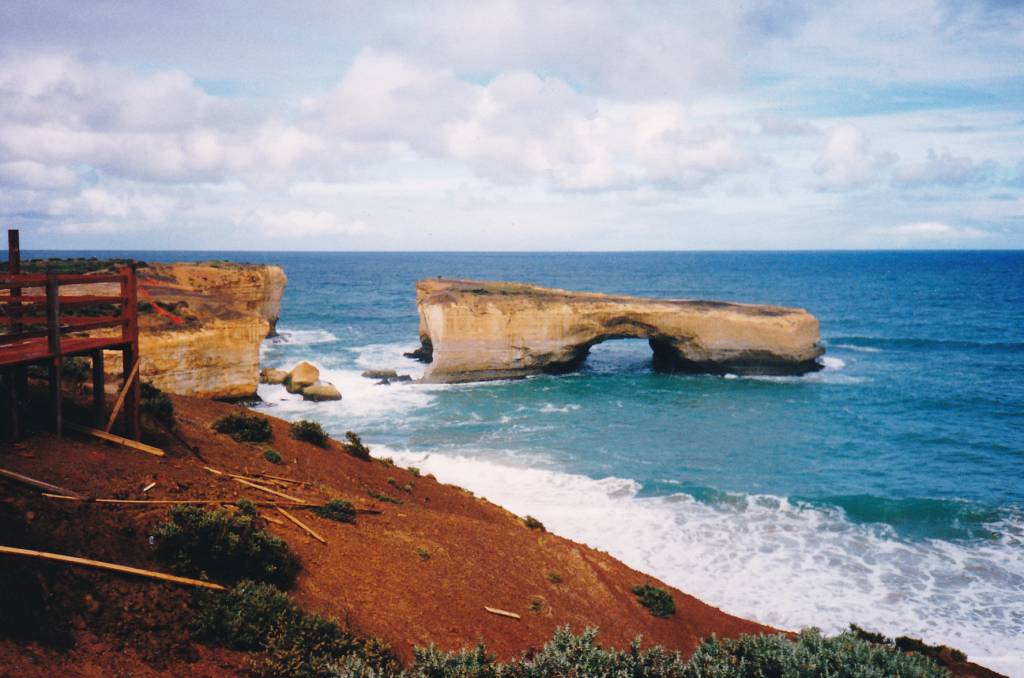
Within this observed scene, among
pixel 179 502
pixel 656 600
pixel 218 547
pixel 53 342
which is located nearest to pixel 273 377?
pixel 53 342

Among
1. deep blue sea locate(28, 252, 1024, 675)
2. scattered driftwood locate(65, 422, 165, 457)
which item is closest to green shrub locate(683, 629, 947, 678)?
deep blue sea locate(28, 252, 1024, 675)

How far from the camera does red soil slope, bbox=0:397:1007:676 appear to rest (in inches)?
265

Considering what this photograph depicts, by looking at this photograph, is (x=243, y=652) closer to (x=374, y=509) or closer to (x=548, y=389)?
(x=374, y=509)

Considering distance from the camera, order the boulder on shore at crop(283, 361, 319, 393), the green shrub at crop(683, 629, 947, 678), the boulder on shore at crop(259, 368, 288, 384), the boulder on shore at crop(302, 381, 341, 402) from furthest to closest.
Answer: the boulder on shore at crop(259, 368, 288, 384), the boulder on shore at crop(283, 361, 319, 393), the boulder on shore at crop(302, 381, 341, 402), the green shrub at crop(683, 629, 947, 678)

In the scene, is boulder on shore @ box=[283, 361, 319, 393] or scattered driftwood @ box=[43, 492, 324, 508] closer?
scattered driftwood @ box=[43, 492, 324, 508]

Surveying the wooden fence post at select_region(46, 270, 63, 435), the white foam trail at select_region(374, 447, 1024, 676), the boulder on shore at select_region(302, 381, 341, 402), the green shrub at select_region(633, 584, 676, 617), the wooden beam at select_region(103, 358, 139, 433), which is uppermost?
the wooden fence post at select_region(46, 270, 63, 435)

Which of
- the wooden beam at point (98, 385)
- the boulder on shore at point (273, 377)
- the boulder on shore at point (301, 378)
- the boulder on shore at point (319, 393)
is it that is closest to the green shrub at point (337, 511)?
the wooden beam at point (98, 385)

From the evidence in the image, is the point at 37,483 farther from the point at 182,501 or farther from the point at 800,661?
the point at 800,661

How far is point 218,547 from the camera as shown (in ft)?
27.4

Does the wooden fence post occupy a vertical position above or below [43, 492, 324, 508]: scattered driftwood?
above

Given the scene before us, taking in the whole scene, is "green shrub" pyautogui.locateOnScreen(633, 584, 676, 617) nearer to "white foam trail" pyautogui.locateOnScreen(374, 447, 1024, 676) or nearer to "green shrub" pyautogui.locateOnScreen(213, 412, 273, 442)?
"white foam trail" pyautogui.locateOnScreen(374, 447, 1024, 676)

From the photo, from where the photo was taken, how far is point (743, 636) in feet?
28.1

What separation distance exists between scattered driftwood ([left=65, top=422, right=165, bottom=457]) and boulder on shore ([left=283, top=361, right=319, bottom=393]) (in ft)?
77.7

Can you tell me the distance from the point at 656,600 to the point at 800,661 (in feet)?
17.3
